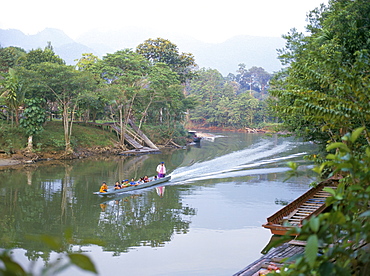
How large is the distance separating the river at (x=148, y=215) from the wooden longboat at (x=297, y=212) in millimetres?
835

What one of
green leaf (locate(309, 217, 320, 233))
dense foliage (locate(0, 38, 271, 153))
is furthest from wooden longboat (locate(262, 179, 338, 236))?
dense foliage (locate(0, 38, 271, 153))

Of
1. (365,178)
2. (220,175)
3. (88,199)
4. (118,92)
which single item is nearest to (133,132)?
(118,92)

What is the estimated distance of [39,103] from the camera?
85.4 feet

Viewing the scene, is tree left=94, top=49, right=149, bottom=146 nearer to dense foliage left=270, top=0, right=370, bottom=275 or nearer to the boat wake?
the boat wake

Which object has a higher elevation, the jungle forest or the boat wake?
the jungle forest

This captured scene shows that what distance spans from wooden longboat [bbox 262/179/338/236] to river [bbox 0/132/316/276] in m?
0.84

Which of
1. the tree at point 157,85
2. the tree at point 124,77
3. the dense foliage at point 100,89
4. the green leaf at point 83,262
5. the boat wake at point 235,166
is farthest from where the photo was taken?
the tree at point 157,85

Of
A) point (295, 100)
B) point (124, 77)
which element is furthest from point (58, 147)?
point (295, 100)

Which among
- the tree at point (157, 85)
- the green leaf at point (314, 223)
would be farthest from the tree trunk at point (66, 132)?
the green leaf at point (314, 223)

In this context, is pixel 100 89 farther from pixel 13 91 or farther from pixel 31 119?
pixel 13 91

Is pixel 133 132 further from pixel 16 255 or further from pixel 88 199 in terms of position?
pixel 16 255

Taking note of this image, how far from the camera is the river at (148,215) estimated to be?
10.3m

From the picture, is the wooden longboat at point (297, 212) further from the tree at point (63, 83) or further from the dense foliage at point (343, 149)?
the tree at point (63, 83)

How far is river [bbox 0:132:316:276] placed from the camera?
1030 cm
